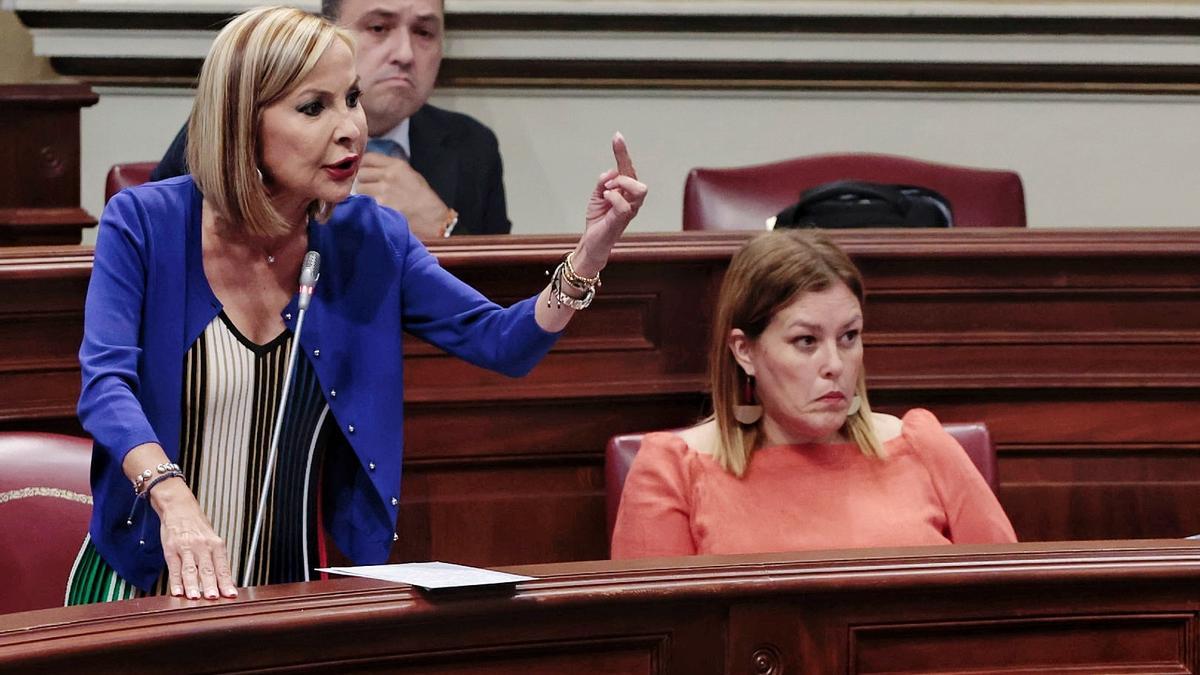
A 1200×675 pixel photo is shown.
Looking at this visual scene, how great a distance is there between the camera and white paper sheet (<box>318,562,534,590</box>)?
4.34 feet

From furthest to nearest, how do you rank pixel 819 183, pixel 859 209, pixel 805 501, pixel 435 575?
pixel 819 183 < pixel 859 209 < pixel 805 501 < pixel 435 575

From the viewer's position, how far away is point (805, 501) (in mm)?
2078

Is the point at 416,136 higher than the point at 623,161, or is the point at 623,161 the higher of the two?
the point at 416,136

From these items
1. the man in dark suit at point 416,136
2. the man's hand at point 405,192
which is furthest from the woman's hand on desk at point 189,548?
the man's hand at point 405,192

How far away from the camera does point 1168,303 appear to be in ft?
8.12

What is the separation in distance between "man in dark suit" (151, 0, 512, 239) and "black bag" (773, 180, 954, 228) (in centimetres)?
57

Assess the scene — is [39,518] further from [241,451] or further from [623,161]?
[623,161]

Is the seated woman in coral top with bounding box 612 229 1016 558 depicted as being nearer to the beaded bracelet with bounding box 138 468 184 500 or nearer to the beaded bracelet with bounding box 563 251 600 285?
the beaded bracelet with bounding box 563 251 600 285

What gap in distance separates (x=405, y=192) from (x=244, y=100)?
1.15 meters

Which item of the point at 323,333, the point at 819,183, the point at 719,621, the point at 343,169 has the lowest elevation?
the point at 719,621

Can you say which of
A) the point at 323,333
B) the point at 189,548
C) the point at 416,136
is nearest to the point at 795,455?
the point at 323,333

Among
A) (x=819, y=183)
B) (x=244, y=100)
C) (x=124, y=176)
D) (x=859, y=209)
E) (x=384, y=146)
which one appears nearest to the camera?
(x=244, y=100)

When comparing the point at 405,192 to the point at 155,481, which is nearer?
the point at 155,481

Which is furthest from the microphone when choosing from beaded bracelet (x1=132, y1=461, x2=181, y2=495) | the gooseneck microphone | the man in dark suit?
the man in dark suit
